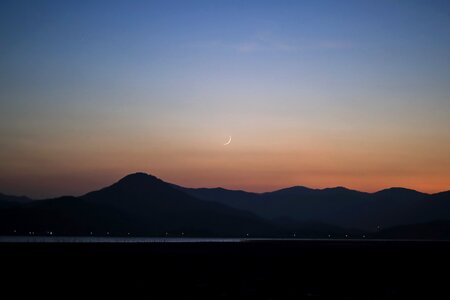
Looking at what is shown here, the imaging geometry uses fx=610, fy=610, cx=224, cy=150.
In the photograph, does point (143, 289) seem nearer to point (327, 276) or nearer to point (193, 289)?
point (193, 289)

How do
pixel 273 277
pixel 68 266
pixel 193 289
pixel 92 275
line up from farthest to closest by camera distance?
pixel 68 266 → pixel 273 277 → pixel 92 275 → pixel 193 289

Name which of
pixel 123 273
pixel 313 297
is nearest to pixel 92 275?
pixel 123 273

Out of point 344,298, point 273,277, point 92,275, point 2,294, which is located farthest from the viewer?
point 273,277

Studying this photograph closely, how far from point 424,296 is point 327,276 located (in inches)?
557

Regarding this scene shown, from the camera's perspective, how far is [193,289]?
33312 mm

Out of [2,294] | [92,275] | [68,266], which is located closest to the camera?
[2,294]

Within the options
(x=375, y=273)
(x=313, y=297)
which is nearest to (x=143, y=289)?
(x=313, y=297)

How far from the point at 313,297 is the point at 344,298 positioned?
1.55m

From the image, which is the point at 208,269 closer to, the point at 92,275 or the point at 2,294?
the point at 92,275

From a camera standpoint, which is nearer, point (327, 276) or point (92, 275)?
point (92, 275)

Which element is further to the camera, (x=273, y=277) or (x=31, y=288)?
(x=273, y=277)

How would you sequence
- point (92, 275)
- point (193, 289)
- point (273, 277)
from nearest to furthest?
point (193, 289), point (92, 275), point (273, 277)

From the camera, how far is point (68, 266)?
160 ft

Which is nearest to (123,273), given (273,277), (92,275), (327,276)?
(92,275)
